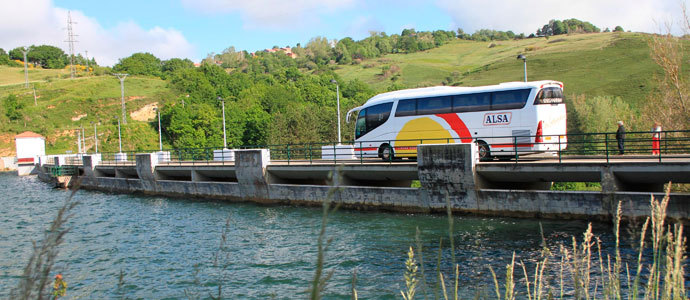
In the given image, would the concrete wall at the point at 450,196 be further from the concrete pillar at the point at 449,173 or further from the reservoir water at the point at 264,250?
the reservoir water at the point at 264,250

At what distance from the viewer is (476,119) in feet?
73.6

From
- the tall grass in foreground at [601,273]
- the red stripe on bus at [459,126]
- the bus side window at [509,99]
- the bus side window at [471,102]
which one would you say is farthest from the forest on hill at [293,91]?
the tall grass in foreground at [601,273]

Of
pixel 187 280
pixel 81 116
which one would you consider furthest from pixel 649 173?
pixel 81 116

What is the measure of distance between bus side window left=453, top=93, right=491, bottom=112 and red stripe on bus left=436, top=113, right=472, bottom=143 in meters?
0.38

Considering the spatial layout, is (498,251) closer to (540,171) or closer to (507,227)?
(507,227)

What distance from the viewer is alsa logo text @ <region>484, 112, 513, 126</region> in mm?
21562

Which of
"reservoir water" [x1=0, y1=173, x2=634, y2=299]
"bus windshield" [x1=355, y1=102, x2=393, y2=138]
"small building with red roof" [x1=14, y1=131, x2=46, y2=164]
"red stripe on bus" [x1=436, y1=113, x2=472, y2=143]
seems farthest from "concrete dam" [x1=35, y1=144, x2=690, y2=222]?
"small building with red roof" [x1=14, y1=131, x2=46, y2=164]

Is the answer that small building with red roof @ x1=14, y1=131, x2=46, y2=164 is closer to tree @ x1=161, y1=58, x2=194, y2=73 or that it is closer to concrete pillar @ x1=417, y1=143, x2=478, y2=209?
concrete pillar @ x1=417, y1=143, x2=478, y2=209

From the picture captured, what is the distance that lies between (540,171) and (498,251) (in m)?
5.41

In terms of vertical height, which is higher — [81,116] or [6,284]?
[81,116]

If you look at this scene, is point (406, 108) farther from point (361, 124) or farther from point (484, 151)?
point (484, 151)

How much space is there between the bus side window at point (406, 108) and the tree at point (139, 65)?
133825mm

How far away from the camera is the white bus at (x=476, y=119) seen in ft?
68.7

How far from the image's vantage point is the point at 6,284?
1315 cm
